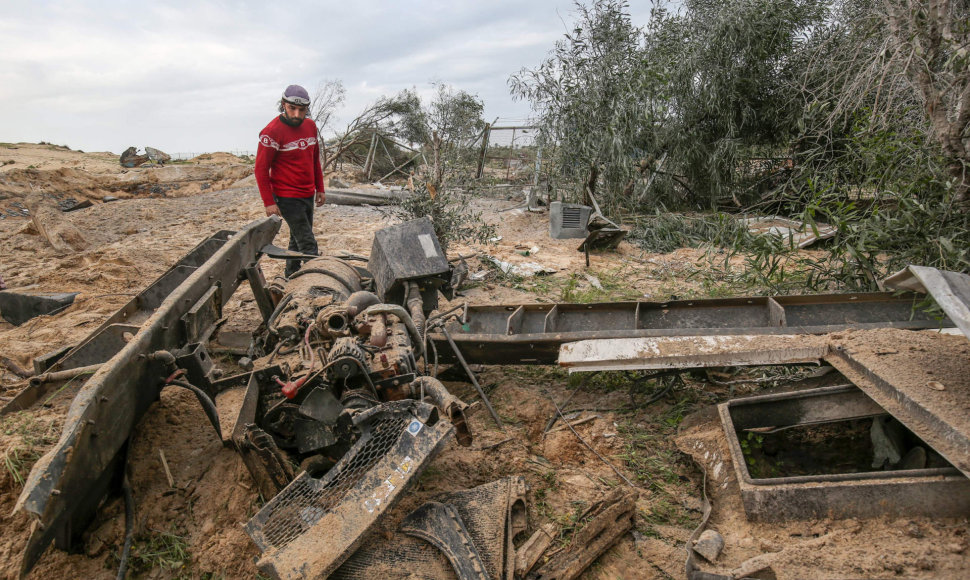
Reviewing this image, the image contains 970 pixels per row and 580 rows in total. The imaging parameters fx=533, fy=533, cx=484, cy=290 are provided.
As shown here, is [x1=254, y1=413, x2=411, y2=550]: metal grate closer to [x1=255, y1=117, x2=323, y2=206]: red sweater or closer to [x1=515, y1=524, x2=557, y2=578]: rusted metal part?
[x1=515, y1=524, x2=557, y2=578]: rusted metal part

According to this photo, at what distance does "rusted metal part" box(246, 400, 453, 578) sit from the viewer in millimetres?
1971

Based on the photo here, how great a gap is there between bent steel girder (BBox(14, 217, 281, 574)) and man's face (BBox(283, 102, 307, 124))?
2.52 meters

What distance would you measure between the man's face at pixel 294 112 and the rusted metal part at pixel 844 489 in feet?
15.4

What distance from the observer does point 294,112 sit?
5.27 m

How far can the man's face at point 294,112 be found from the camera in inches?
206

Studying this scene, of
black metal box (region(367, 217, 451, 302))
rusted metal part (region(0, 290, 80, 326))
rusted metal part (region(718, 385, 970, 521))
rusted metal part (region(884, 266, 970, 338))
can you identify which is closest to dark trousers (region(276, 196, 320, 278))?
black metal box (region(367, 217, 451, 302))

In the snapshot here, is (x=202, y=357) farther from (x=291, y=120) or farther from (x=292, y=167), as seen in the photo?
(x=291, y=120)

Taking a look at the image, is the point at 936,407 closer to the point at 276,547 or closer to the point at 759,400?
the point at 759,400

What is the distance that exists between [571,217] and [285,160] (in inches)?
217

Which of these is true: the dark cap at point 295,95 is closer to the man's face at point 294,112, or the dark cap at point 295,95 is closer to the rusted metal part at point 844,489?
the man's face at point 294,112

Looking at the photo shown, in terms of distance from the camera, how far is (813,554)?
6.57 ft

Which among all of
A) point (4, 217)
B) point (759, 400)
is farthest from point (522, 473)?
point (4, 217)

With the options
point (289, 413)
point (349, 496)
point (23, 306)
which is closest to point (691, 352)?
point (349, 496)

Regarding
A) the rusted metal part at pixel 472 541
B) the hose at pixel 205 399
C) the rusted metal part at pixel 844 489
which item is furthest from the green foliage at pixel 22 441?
the rusted metal part at pixel 844 489
